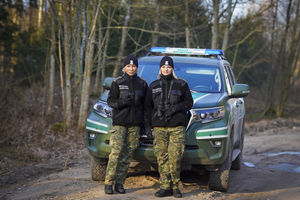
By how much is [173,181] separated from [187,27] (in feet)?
42.2

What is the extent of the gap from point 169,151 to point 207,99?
3.37 ft

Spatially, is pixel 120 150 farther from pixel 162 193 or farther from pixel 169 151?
pixel 162 193

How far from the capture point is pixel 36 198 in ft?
19.1

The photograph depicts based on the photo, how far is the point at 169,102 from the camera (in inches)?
226

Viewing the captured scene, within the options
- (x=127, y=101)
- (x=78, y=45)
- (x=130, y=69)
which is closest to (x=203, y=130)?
(x=127, y=101)

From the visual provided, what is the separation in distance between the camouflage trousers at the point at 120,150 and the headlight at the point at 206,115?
0.79m

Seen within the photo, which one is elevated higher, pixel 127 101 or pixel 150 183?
pixel 127 101

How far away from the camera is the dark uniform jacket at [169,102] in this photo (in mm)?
5660

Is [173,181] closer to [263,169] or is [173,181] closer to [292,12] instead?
[263,169]

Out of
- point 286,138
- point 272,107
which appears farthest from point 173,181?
point 272,107

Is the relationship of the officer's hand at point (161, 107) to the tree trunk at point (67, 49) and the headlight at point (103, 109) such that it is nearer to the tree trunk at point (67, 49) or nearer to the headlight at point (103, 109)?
the headlight at point (103, 109)

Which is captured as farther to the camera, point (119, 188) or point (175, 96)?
point (119, 188)

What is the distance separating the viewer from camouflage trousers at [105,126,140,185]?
19.0 ft

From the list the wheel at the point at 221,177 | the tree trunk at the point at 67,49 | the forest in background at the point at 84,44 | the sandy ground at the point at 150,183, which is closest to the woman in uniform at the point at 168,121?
the sandy ground at the point at 150,183
